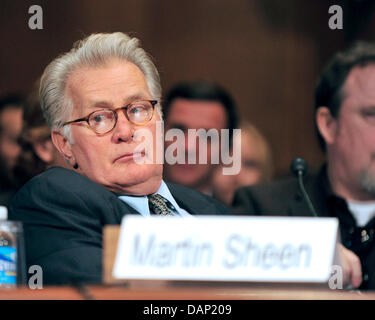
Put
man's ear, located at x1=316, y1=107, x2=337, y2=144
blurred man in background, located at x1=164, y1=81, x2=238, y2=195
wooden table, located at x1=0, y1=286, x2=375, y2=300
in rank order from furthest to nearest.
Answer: man's ear, located at x1=316, y1=107, x2=337, y2=144 < blurred man in background, located at x1=164, y1=81, x2=238, y2=195 < wooden table, located at x1=0, y1=286, x2=375, y2=300

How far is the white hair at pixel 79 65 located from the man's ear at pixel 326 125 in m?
0.87

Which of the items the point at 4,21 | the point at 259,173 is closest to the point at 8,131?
the point at 4,21

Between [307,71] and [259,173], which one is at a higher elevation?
[307,71]

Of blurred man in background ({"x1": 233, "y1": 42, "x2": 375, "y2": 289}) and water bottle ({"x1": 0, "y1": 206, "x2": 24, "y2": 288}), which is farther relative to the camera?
blurred man in background ({"x1": 233, "y1": 42, "x2": 375, "y2": 289})

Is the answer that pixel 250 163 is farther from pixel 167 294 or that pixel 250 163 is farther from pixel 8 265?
pixel 167 294

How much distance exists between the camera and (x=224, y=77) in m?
4.00

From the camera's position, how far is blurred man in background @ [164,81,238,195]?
8.37 ft

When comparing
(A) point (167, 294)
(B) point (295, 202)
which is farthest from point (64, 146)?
(B) point (295, 202)

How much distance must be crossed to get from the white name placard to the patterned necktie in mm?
360

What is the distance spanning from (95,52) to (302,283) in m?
0.81

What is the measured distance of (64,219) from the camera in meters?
1.96
